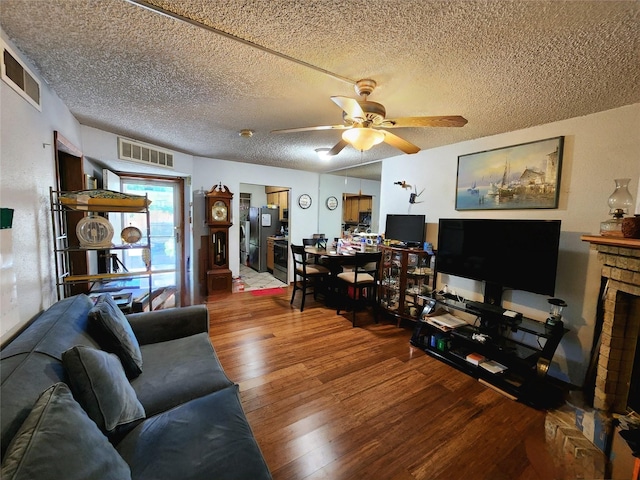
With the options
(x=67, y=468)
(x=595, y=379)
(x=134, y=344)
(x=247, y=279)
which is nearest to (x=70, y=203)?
(x=134, y=344)

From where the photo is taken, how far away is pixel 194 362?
67.0 inches

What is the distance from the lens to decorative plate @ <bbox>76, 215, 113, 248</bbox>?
6.57 feet

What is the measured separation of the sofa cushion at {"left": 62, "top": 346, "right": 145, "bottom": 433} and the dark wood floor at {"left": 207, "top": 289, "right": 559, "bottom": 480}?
2.82ft

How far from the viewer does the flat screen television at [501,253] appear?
7.14 ft

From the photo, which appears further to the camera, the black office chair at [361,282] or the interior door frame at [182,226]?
the interior door frame at [182,226]

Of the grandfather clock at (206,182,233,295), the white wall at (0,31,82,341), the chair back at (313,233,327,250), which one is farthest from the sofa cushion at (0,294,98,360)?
the chair back at (313,233,327,250)

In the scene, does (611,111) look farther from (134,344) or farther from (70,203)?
(70,203)

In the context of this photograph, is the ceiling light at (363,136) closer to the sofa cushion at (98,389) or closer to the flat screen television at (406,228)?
the sofa cushion at (98,389)

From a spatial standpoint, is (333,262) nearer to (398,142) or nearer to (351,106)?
(398,142)

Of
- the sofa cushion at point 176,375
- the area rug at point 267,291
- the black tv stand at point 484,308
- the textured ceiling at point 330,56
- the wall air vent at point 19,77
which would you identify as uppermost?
the textured ceiling at point 330,56

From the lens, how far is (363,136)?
1769mm

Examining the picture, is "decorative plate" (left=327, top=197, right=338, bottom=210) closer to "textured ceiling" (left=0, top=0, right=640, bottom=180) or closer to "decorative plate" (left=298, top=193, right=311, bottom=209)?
"decorative plate" (left=298, top=193, right=311, bottom=209)

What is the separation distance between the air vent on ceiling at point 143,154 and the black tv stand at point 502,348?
4002 mm

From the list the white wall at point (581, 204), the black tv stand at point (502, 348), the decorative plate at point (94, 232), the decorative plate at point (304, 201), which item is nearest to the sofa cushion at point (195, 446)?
the decorative plate at point (94, 232)
